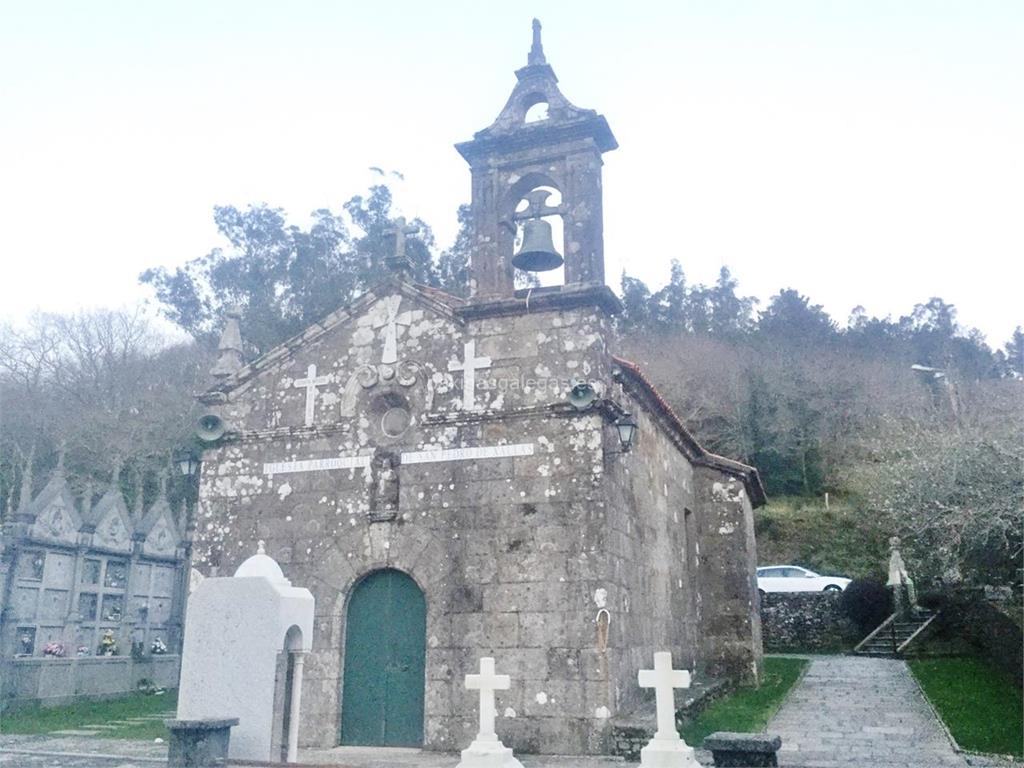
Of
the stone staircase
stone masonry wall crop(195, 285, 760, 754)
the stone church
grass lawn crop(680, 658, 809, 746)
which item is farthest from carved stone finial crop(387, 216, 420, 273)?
the stone staircase

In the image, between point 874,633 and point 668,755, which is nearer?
point 668,755

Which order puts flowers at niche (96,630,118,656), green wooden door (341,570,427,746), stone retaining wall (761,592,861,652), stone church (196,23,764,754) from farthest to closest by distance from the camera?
stone retaining wall (761,592,861,652) < flowers at niche (96,630,118,656) < green wooden door (341,570,427,746) < stone church (196,23,764,754)

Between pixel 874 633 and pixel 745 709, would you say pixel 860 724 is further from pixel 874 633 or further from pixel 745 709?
pixel 874 633

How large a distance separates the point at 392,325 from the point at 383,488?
234 cm

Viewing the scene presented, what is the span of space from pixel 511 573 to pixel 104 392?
29.5m

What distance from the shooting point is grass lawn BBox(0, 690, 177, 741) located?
480 inches

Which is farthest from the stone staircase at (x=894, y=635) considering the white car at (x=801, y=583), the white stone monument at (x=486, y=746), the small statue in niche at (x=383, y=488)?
the white stone monument at (x=486, y=746)

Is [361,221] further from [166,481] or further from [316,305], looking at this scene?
[166,481]

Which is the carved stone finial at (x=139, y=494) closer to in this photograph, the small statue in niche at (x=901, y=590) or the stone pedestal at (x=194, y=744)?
the stone pedestal at (x=194, y=744)

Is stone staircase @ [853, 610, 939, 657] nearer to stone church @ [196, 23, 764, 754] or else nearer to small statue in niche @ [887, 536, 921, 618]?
small statue in niche @ [887, 536, 921, 618]

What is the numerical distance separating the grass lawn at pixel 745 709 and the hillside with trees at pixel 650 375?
21.5ft

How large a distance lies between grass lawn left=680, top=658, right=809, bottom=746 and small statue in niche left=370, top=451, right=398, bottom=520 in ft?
15.5

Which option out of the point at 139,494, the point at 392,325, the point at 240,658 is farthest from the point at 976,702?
the point at 139,494

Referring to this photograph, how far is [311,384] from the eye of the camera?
12.6 meters
